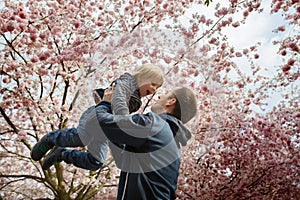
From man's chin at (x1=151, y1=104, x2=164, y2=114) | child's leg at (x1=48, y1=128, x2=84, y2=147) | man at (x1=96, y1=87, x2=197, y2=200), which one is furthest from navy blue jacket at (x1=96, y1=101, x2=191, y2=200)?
child's leg at (x1=48, y1=128, x2=84, y2=147)

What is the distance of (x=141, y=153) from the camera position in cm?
169

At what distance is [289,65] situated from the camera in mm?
4852

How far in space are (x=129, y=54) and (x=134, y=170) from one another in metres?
4.27

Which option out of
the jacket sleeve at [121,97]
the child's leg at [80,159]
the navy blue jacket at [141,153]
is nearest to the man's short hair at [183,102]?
the navy blue jacket at [141,153]

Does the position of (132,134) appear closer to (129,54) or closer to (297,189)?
(129,54)

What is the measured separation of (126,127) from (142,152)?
161 mm

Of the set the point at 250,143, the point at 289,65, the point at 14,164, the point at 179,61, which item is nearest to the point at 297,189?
the point at 250,143

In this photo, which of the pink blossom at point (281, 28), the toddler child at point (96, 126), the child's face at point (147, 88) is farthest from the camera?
the pink blossom at point (281, 28)

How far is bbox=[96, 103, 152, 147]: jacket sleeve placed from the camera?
5.32ft

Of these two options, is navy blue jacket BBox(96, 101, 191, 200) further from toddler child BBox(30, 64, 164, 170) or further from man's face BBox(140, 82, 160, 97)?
man's face BBox(140, 82, 160, 97)

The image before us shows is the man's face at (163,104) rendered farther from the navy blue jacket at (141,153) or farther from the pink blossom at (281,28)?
the pink blossom at (281,28)

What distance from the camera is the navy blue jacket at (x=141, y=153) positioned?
1635mm

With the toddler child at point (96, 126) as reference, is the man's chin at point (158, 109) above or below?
below

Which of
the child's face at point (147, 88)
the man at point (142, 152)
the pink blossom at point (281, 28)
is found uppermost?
the child's face at point (147, 88)
